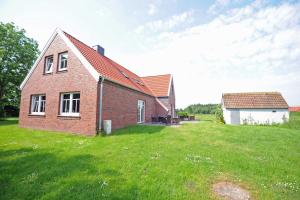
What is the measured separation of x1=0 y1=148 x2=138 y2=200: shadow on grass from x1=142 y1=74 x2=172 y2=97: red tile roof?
707 inches

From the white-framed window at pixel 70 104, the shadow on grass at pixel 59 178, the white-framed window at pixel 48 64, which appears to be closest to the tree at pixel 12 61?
the white-framed window at pixel 48 64

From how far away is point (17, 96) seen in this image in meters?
28.4

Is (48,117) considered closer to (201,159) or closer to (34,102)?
(34,102)

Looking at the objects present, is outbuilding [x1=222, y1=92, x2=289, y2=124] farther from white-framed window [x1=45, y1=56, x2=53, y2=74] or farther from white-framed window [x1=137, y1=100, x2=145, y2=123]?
white-framed window [x1=45, y1=56, x2=53, y2=74]

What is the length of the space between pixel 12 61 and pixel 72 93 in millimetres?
22130

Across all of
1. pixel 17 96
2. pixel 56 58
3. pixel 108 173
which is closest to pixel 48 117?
pixel 56 58

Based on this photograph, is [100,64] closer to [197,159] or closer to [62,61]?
[62,61]

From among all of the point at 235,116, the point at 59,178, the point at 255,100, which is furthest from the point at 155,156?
the point at 255,100

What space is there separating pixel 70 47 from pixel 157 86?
14.4 metres

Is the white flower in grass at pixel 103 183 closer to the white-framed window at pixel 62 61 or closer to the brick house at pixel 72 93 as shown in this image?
the brick house at pixel 72 93

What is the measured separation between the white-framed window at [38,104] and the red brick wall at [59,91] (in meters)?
0.35

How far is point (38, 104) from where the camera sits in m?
14.9

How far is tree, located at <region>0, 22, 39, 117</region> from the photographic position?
2628 centimetres

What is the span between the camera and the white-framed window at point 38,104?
14453 mm
